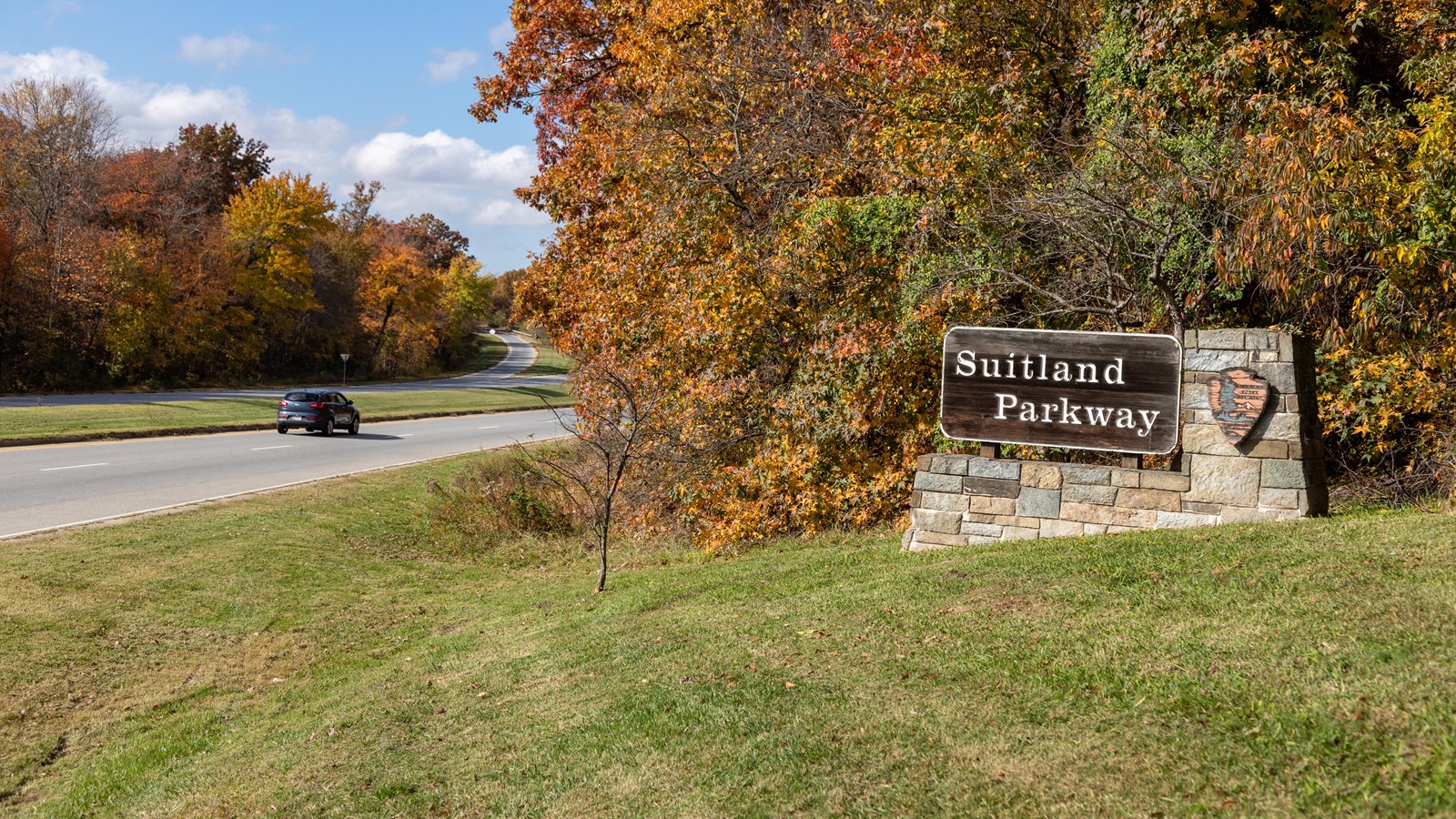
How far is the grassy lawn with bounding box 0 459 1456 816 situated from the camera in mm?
4434

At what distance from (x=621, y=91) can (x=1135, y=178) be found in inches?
497

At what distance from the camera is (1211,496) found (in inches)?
343

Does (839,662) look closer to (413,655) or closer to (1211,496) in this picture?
(1211,496)

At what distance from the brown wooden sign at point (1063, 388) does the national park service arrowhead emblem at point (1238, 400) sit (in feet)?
1.04

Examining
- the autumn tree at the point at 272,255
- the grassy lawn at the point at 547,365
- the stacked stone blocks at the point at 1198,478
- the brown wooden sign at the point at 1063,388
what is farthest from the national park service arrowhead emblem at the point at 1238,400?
the grassy lawn at the point at 547,365

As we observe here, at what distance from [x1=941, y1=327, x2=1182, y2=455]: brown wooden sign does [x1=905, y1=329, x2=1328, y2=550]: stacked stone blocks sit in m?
0.19

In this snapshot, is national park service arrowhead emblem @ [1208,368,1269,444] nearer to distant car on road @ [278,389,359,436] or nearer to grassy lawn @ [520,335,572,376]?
distant car on road @ [278,389,359,436]

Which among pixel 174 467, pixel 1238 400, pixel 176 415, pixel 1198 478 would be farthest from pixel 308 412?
pixel 1238 400

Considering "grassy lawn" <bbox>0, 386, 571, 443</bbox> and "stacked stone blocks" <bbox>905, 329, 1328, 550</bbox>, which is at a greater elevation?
"stacked stone blocks" <bbox>905, 329, 1328, 550</bbox>

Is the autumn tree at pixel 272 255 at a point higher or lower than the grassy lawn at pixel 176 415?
higher

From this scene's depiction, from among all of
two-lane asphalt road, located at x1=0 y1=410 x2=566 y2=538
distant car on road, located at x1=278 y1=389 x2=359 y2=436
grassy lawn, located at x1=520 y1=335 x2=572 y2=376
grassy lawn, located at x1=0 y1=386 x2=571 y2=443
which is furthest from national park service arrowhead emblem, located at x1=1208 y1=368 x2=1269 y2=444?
grassy lawn, located at x1=520 y1=335 x2=572 y2=376

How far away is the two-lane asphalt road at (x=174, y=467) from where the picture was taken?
50.0 ft

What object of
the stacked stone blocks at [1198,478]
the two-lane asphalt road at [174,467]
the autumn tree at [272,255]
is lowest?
the two-lane asphalt road at [174,467]

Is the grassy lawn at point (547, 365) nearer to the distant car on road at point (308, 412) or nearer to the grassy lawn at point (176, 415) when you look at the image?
the grassy lawn at point (176, 415)
